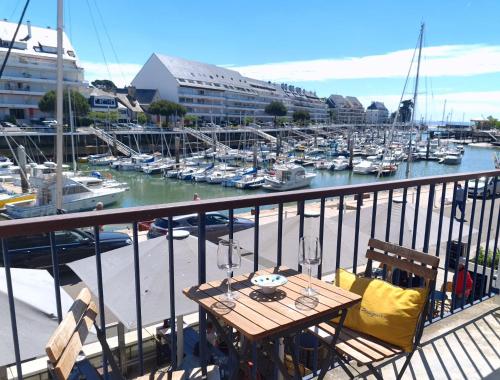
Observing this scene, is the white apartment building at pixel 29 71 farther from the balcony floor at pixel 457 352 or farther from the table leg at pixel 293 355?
the table leg at pixel 293 355

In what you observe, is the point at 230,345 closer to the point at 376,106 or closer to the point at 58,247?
the point at 58,247

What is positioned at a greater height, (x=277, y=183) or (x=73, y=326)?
(x=73, y=326)

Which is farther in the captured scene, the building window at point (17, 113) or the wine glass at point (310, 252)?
the building window at point (17, 113)

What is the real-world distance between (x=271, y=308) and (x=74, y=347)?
903 mm


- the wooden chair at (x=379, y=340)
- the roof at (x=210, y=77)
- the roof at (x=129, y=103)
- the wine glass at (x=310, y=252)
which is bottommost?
the wooden chair at (x=379, y=340)

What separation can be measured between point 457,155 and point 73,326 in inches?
2746

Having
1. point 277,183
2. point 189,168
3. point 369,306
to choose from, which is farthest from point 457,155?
point 369,306

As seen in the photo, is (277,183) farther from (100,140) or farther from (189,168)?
(100,140)

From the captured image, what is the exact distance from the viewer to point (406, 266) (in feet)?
8.41

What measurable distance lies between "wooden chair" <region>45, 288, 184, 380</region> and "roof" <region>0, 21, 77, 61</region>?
70.7m

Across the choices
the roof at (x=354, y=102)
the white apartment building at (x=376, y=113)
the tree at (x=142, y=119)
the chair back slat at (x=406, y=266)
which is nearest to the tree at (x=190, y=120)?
the tree at (x=142, y=119)

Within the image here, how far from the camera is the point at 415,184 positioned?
3223 millimetres

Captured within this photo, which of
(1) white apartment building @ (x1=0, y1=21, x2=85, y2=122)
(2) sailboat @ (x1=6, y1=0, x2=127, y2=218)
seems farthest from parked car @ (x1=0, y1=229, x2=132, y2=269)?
(1) white apartment building @ (x1=0, y1=21, x2=85, y2=122)

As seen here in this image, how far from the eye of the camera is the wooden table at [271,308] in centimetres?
180
